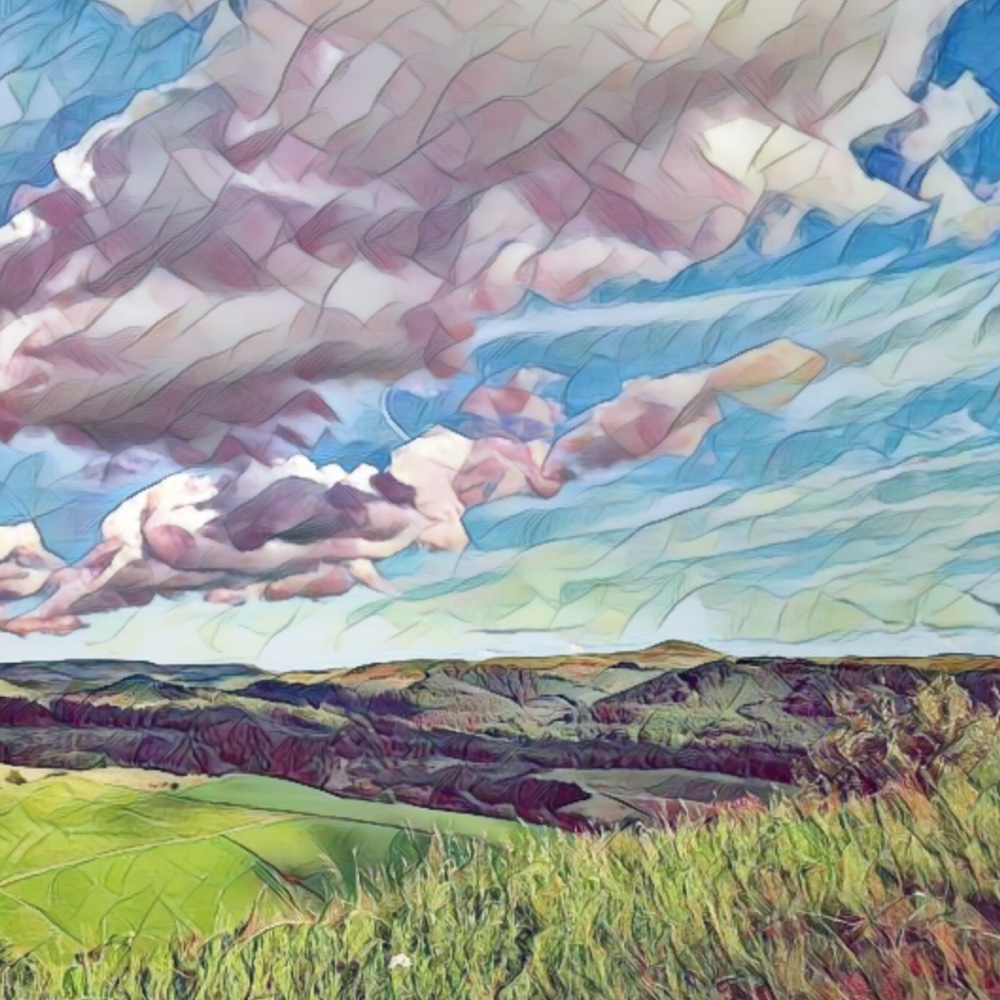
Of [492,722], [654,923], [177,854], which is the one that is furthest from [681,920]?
[177,854]

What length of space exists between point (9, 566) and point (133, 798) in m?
0.55

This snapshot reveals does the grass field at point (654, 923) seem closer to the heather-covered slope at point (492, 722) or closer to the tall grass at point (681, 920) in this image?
the tall grass at point (681, 920)

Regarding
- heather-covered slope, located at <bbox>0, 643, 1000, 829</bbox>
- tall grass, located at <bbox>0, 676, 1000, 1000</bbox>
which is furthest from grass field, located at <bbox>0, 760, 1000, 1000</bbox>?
heather-covered slope, located at <bbox>0, 643, 1000, 829</bbox>

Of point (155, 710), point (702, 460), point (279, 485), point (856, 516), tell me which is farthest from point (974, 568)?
point (155, 710)

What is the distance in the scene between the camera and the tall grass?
186cm

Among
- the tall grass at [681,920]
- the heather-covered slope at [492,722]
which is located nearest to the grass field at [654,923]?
the tall grass at [681,920]

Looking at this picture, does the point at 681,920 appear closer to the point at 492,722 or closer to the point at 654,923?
the point at 654,923

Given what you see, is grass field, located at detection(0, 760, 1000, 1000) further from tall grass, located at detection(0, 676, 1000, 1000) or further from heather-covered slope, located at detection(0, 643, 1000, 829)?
heather-covered slope, located at detection(0, 643, 1000, 829)

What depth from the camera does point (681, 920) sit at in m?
2.03

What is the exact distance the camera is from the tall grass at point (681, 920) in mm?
1859

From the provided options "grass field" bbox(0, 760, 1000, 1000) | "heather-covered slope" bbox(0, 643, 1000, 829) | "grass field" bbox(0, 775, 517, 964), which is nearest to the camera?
"grass field" bbox(0, 760, 1000, 1000)

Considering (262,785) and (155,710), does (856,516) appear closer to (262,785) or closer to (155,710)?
(262,785)

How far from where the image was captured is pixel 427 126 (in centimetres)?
256

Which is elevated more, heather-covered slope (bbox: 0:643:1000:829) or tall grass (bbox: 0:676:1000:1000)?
heather-covered slope (bbox: 0:643:1000:829)
